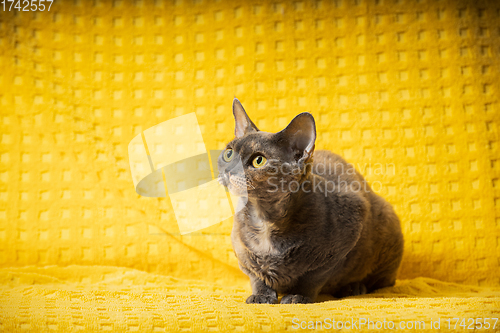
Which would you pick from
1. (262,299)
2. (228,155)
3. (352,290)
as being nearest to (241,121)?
(228,155)

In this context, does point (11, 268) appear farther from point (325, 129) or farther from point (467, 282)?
point (467, 282)

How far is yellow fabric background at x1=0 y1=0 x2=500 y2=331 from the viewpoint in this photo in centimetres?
115

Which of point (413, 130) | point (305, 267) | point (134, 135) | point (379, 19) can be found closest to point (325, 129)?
point (413, 130)

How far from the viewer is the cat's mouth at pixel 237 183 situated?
0.77 metres

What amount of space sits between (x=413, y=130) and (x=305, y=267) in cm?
62

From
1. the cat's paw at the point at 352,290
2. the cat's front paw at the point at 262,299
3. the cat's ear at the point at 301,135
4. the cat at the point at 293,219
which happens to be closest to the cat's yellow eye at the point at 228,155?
the cat at the point at 293,219

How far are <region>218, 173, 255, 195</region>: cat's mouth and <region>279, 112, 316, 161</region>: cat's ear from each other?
0.13m

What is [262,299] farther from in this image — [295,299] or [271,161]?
[271,161]

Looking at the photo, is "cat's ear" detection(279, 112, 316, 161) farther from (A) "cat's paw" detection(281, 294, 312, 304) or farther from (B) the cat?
(A) "cat's paw" detection(281, 294, 312, 304)

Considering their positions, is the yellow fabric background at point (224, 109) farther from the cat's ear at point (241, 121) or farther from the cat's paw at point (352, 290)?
the cat's ear at point (241, 121)

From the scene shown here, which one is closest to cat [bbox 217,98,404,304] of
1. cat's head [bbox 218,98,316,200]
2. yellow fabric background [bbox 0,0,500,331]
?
cat's head [bbox 218,98,316,200]

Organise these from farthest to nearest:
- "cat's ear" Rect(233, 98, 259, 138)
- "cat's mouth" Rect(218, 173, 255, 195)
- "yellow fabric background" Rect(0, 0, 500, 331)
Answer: "yellow fabric background" Rect(0, 0, 500, 331) → "cat's ear" Rect(233, 98, 259, 138) → "cat's mouth" Rect(218, 173, 255, 195)

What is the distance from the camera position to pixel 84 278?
3.63 feet

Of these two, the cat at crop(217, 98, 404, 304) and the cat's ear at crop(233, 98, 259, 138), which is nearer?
the cat at crop(217, 98, 404, 304)
